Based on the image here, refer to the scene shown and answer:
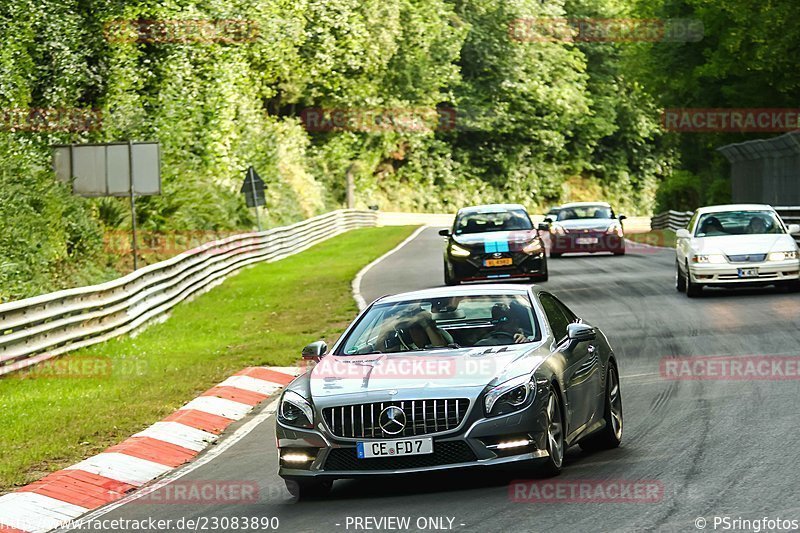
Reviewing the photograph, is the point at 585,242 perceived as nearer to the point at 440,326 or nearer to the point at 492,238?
the point at 492,238

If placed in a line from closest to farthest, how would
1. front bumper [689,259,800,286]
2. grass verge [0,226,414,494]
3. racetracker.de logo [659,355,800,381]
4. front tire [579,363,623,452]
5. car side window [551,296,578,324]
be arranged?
front tire [579,363,623,452] < car side window [551,296,578,324] < grass verge [0,226,414,494] < racetracker.de logo [659,355,800,381] < front bumper [689,259,800,286]

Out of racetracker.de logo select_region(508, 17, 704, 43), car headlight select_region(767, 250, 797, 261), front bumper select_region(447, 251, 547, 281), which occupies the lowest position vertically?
front bumper select_region(447, 251, 547, 281)

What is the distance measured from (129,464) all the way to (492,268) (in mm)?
16057

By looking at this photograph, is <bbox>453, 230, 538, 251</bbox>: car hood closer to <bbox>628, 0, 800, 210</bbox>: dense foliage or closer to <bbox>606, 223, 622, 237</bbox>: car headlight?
<bbox>606, 223, 622, 237</bbox>: car headlight

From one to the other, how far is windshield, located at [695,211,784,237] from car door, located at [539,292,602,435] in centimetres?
1364

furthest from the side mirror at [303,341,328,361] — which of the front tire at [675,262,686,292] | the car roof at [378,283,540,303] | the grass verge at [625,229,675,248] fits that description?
the grass verge at [625,229,675,248]

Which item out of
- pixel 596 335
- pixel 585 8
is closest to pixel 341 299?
pixel 596 335

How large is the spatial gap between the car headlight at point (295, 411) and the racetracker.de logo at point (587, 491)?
1.36 metres

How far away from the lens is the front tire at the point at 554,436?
8.75 meters

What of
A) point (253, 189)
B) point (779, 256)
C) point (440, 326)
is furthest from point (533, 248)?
point (440, 326)

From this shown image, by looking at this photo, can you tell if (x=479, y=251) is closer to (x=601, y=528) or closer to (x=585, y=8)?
(x=601, y=528)

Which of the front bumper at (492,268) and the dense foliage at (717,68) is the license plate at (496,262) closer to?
the front bumper at (492,268)

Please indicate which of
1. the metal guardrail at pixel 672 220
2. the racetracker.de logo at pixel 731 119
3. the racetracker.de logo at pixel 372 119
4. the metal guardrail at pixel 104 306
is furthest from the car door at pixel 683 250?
the racetracker.de logo at pixel 372 119

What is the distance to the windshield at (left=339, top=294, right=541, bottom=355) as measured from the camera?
32.2ft
